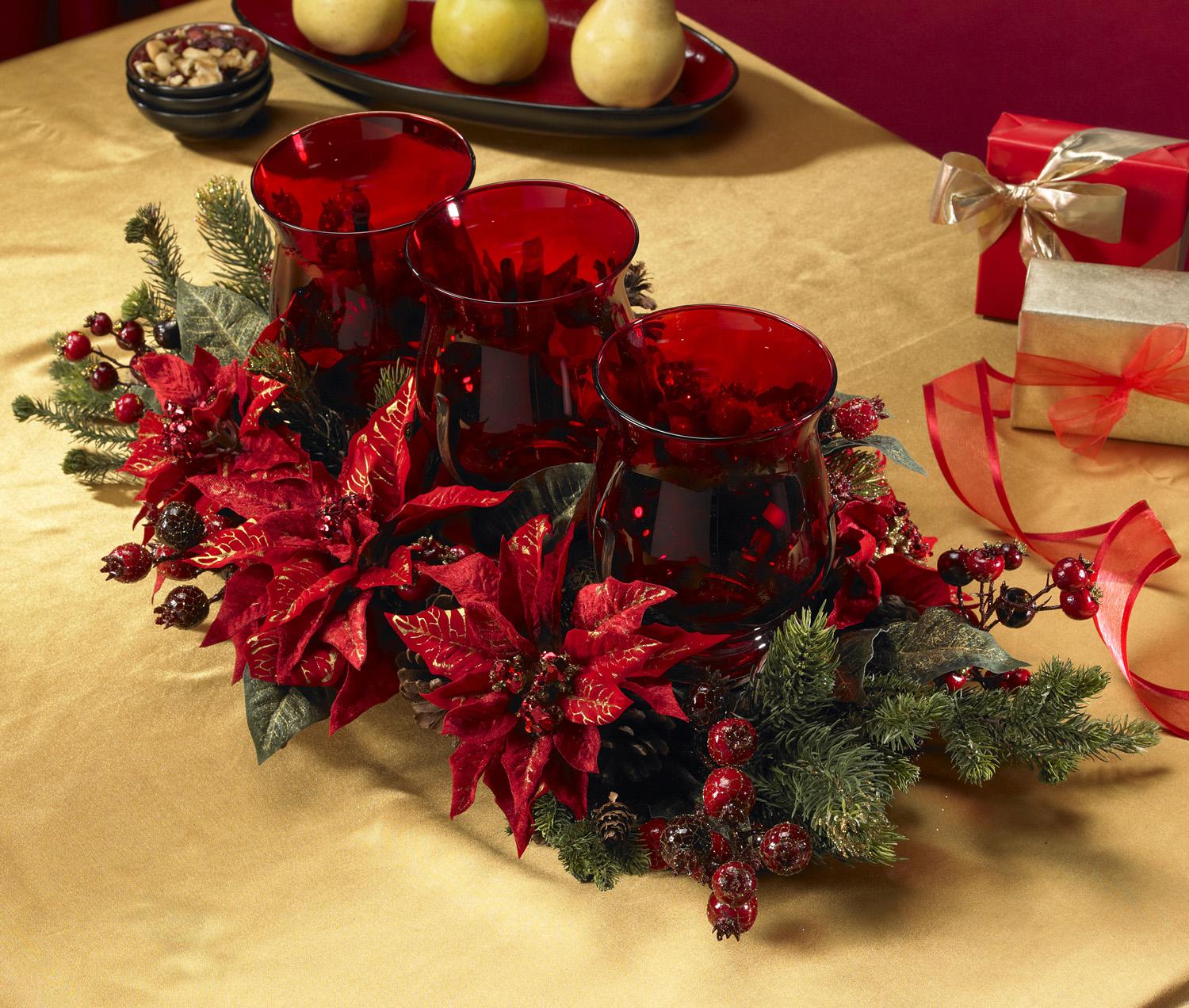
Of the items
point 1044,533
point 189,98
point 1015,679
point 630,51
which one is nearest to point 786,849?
point 1015,679

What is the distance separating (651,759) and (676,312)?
0.17m

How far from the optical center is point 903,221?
0.84 m

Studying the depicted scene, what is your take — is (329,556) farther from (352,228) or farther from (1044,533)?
(1044,533)

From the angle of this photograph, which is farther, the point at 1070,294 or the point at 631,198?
the point at 631,198

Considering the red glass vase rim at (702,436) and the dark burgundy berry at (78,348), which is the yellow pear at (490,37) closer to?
the dark burgundy berry at (78,348)

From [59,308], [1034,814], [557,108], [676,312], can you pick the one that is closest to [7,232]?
[59,308]

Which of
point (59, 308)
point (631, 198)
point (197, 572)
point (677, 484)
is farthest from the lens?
point (631, 198)

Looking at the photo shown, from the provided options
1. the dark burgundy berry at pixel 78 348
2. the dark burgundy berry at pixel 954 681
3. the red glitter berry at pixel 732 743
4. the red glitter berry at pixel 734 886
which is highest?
the red glitter berry at pixel 732 743

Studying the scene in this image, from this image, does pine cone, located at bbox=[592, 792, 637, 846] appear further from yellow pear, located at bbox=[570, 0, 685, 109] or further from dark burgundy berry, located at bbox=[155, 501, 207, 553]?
yellow pear, located at bbox=[570, 0, 685, 109]

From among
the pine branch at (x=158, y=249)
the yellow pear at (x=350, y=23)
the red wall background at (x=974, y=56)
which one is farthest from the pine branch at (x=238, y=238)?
the red wall background at (x=974, y=56)

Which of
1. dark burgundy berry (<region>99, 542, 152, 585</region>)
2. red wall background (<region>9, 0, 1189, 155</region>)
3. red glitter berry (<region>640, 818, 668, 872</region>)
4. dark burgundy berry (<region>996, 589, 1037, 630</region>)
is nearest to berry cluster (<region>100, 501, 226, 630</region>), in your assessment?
dark burgundy berry (<region>99, 542, 152, 585</region>)

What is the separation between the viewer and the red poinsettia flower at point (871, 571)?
46cm

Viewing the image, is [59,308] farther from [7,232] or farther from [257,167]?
[257,167]

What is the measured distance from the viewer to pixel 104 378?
2.15 ft
